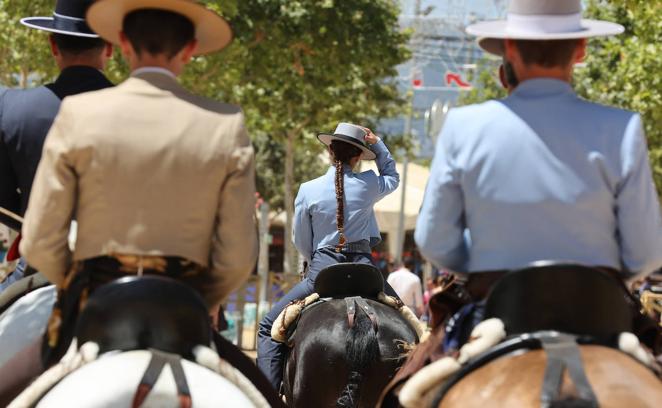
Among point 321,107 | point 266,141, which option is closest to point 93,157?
point 321,107

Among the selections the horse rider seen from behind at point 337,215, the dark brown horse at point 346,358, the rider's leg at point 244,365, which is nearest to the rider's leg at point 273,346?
the horse rider seen from behind at point 337,215

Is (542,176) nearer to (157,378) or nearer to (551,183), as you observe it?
(551,183)

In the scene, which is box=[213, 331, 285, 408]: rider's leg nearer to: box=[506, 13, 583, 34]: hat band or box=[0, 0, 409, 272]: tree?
box=[506, 13, 583, 34]: hat band

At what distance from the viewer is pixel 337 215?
10328 millimetres

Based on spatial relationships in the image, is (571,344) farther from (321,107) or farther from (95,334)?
(321,107)

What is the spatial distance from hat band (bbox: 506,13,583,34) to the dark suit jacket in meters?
2.40

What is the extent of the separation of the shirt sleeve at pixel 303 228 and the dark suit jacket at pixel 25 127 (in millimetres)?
4103

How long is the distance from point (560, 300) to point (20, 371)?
7.49 feet

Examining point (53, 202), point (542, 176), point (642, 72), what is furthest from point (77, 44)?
point (642, 72)

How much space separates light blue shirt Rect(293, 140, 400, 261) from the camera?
10352 millimetres

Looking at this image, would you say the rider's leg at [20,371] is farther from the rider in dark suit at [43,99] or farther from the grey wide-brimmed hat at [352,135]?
the grey wide-brimmed hat at [352,135]

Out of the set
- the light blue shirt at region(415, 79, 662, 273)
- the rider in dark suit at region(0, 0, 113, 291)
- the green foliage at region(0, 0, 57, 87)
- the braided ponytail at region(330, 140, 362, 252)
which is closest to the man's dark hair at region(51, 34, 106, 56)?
the rider in dark suit at region(0, 0, 113, 291)

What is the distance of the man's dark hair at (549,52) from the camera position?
16.9 feet

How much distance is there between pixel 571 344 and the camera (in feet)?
14.8
